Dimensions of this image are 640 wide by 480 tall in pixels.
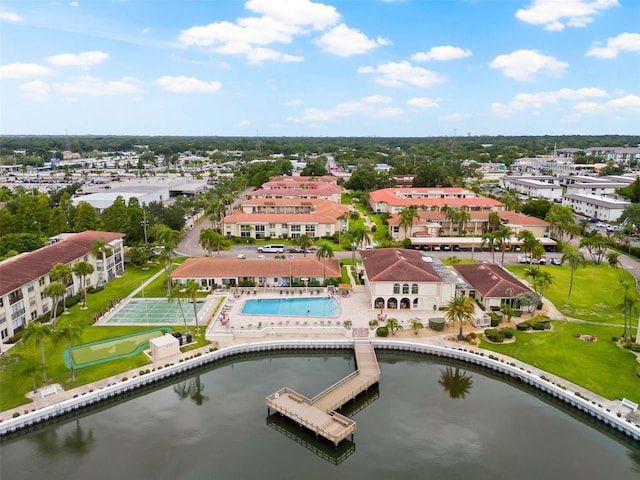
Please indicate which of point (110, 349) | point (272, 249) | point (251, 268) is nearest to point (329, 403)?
point (110, 349)

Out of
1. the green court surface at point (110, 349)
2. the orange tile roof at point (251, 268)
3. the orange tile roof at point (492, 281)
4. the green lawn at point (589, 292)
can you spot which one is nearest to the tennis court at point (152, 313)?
the green court surface at point (110, 349)

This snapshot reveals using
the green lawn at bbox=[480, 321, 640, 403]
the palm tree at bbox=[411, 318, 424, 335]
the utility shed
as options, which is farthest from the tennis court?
the green lawn at bbox=[480, 321, 640, 403]

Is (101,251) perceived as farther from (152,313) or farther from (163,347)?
(163,347)

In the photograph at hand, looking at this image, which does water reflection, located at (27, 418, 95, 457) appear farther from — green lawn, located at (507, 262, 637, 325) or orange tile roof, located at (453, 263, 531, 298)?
green lawn, located at (507, 262, 637, 325)

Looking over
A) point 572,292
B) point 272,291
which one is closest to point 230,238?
point 272,291

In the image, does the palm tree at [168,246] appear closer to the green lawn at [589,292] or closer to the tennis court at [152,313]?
the tennis court at [152,313]
